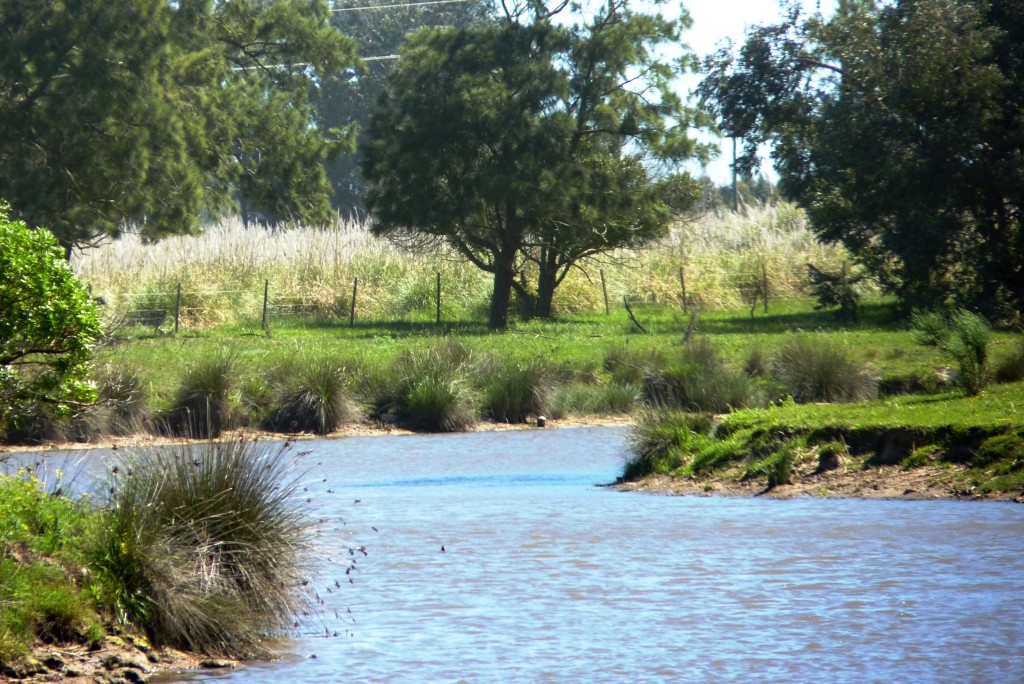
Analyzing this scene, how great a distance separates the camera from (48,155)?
33.9m

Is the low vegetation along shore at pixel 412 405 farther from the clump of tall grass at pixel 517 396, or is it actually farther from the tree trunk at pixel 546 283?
the tree trunk at pixel 546 283

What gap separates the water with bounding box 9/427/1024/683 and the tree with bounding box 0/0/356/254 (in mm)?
19173

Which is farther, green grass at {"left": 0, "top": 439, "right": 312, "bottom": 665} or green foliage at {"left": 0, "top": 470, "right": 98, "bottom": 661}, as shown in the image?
green grass at {"left": 0, "top": 439, "right": 312, "bottom": 665}

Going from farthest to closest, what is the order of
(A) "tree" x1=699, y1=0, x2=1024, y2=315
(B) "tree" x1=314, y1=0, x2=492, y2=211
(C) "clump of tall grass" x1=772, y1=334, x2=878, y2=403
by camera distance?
(B) "tree" x1=314, y1=0, x2=492, y2=211 < (A) "tree" x1=699, y1=0, x2=1024, y2=315 < (C) "clump of tall grass" x1=772, y1=334, x2=878, y2=403

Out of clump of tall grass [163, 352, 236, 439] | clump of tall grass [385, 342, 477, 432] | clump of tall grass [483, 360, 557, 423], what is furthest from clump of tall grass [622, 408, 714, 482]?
clump of tall grass [163, 352, 236, 439]

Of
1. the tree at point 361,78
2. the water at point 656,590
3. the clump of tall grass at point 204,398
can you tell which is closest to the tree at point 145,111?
the clump of tall grass at point 204,398

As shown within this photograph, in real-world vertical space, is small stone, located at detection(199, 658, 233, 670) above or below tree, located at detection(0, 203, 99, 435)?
below

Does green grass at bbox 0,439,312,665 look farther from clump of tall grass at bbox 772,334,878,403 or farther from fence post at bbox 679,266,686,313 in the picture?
fence post at bbox 679,266,686,313

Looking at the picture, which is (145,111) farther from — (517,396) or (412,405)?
(517,396)

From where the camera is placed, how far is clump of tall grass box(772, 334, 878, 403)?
73.0ft

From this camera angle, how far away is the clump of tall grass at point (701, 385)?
22.0 metres

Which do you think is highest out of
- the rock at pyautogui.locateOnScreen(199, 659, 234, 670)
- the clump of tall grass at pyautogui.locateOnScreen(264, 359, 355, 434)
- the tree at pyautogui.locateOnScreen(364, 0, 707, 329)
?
the tree at pyautogui.locateOnScreen(364, 0, 707, 329)

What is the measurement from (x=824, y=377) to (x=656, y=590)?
38.8 feet

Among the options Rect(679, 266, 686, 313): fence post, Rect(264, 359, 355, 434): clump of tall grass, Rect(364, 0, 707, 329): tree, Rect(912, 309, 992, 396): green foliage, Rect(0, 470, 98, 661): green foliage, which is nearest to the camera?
Rect(0, 470, 98, 661): green foliage
